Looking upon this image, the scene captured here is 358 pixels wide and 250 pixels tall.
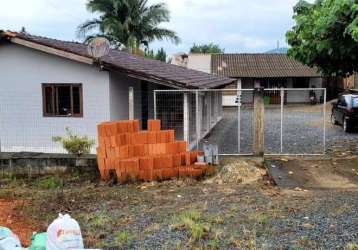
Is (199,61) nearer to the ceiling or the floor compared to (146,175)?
nearer to the ceiling

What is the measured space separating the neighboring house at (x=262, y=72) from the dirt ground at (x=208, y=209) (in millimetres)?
27874

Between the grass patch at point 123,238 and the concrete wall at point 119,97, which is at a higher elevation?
the concrete wall at point 119,97

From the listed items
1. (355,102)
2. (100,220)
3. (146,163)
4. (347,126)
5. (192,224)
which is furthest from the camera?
(347,126)

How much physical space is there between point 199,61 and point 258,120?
3255cm

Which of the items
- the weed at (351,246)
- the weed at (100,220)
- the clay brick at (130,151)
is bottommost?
the weed at (100,220)

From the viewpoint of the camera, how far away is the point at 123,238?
21.5 feet

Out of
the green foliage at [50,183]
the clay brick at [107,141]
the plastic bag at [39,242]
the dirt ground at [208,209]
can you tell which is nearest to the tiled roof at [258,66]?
the dirt ground at [208,209]

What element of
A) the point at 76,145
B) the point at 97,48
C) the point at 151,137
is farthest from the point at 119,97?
the point at 151,137

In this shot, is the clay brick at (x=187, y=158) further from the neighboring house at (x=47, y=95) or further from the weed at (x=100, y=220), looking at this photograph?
the weed at (x=100, y=220)

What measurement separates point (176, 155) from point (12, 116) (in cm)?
588

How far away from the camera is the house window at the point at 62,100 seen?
14117 mm

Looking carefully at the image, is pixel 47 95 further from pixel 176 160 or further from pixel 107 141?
pixel 176 160

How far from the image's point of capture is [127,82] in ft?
51.6

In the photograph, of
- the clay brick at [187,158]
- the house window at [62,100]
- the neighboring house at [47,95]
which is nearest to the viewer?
the clay brick at [187,158]
